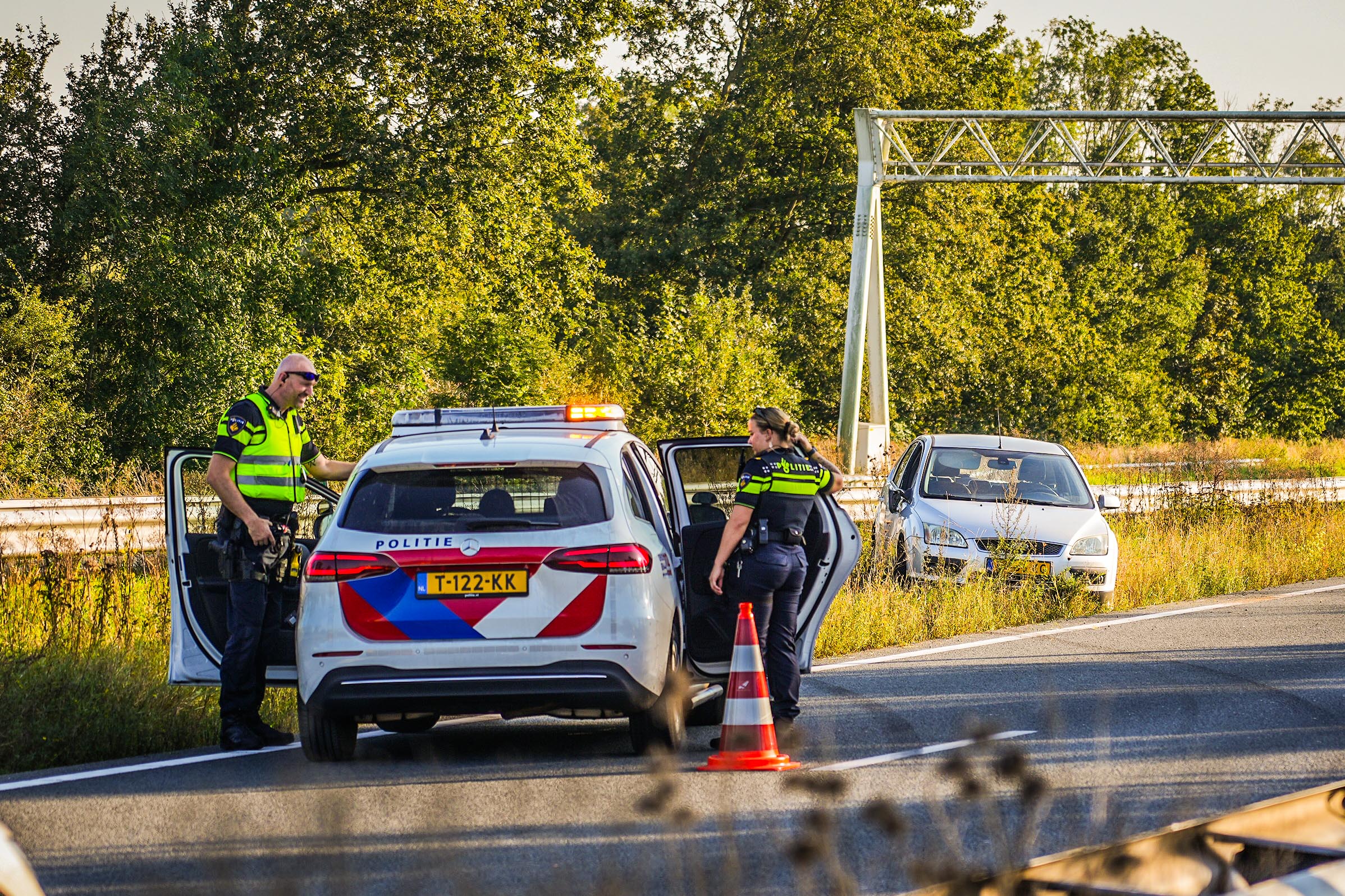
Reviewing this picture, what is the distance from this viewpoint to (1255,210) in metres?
66.5

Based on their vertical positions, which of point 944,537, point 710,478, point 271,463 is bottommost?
point 944,537

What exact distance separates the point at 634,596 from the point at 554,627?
16.0 inches

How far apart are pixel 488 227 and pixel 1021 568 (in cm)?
1700

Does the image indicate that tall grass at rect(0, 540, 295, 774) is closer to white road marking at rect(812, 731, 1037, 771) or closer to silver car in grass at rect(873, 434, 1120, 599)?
white road marking at rect(812, 731, 1037, 771)

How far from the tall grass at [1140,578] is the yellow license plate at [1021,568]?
0.39 ft

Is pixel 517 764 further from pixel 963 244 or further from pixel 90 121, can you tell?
pixel 963 244

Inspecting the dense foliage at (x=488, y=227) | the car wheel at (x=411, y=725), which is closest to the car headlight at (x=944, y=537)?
the car wheel at (x=411, y=725)

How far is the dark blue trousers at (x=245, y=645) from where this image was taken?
8.15m

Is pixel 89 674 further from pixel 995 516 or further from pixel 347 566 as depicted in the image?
pixel 995 516

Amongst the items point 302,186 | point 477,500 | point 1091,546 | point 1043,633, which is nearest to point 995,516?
point 1091,546

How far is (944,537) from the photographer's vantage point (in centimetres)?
1529

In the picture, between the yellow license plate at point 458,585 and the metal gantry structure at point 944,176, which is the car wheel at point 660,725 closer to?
the yellow license plate at point 458,585

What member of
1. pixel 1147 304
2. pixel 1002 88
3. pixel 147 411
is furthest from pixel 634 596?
pixel 1147 304

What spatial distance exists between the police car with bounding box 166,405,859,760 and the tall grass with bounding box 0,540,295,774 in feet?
1.73
